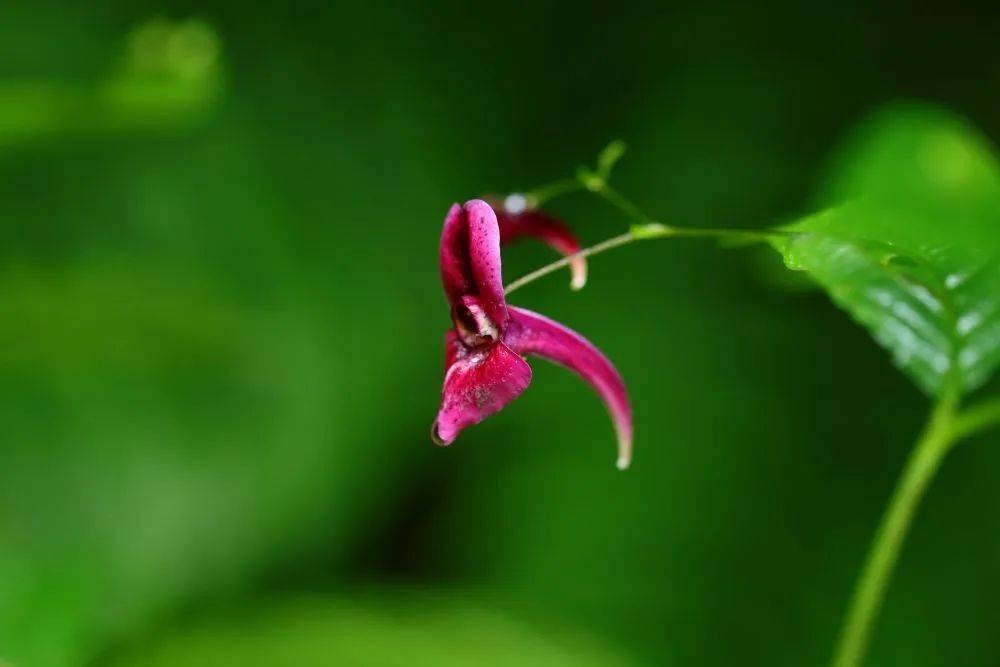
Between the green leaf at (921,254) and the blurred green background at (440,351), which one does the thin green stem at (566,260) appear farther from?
the blurred green background at (440,351)

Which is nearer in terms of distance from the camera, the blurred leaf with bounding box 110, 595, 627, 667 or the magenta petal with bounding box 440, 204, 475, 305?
the magenta petal with bounding box 440, 204, 475, 305

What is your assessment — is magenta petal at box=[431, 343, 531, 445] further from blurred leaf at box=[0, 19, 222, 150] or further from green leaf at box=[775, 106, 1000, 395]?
blurred leaf at box=[0, 19, 222, 150]

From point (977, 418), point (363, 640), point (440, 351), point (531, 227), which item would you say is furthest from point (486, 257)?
point (440, 351)

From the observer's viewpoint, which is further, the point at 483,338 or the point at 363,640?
the point at 363,640

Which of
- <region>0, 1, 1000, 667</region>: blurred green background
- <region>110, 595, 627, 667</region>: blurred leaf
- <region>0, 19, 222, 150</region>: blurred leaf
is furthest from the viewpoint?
<region>0, 1, 1000, 667</region>: blurred green background

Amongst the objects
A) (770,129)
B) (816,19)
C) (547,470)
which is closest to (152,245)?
(547,470)

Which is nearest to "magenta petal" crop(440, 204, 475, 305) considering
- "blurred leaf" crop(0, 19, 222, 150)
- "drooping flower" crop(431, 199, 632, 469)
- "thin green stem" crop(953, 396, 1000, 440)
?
"drooping flower" crop(431, 199, 632, 469)

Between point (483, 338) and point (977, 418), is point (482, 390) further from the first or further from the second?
point (977, 418)
